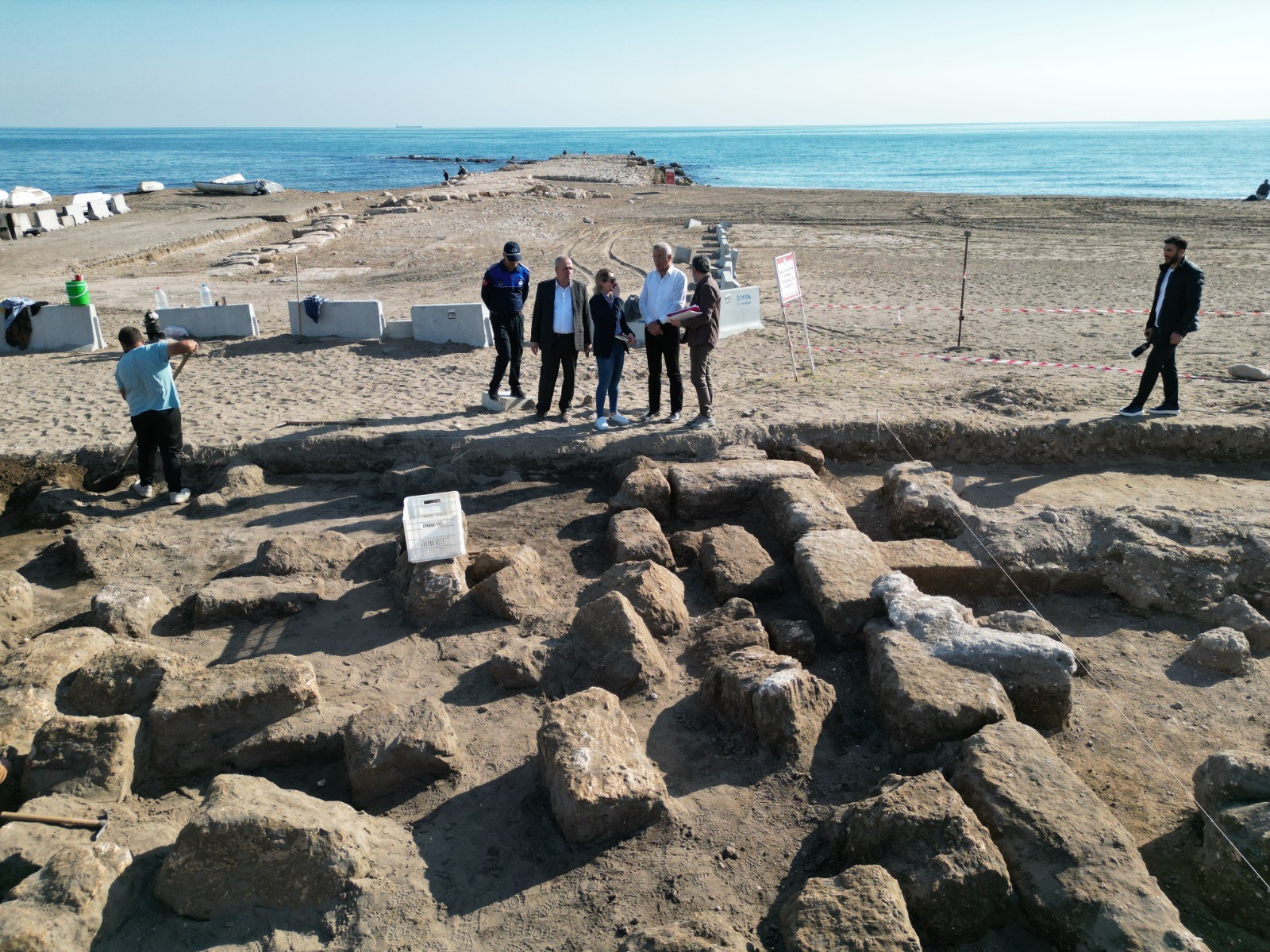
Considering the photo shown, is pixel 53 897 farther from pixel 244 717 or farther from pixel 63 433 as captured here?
pixel 63 433

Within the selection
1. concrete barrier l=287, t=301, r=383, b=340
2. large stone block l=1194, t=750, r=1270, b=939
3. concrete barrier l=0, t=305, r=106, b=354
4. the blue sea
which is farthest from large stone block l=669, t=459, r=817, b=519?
the blue sea

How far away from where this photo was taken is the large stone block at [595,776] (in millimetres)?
4207

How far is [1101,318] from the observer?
44.8 ft

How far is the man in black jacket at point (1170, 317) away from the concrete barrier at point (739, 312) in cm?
583

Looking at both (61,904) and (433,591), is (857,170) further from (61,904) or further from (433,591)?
(61,904)

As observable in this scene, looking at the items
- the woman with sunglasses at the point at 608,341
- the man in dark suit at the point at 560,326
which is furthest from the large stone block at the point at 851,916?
the man in dark suit at the point at 560,326

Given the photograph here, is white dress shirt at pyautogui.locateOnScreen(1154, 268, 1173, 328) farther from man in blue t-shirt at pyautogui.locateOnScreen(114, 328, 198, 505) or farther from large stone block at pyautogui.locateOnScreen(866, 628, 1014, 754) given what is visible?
man in blue t-shirt at pyautogui.locateOnScreen(114, 328, 198, 505)

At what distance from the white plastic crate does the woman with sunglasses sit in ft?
8.52

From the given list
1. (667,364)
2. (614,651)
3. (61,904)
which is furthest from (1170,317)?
(61,904)

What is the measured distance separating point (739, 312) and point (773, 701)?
9.40 meters

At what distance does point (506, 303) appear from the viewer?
9.41 meters

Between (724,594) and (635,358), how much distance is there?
6313 millimetres

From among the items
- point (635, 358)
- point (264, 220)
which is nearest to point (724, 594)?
point (635, 358)

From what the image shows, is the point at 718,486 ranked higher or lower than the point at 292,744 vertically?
higher
